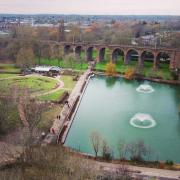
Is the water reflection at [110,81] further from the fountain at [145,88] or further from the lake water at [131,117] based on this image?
the fountain at [145,88]

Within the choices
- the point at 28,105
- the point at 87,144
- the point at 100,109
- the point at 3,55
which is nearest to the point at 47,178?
the point at 87,144

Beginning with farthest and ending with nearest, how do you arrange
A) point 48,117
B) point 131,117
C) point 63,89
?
point 63,89, point 131,117, point 48,117

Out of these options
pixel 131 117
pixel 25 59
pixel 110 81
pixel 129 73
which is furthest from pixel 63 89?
pixel 25 59

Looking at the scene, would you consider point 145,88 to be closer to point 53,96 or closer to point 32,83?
point 53,96

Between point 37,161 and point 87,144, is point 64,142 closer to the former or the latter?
point 87,144

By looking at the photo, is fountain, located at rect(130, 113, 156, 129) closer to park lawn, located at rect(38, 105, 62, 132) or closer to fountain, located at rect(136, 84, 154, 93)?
park lawn, located at rect(38, 105, 62, 132)

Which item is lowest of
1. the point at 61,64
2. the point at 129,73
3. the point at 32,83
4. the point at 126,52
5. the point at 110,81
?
the point at 110,81
